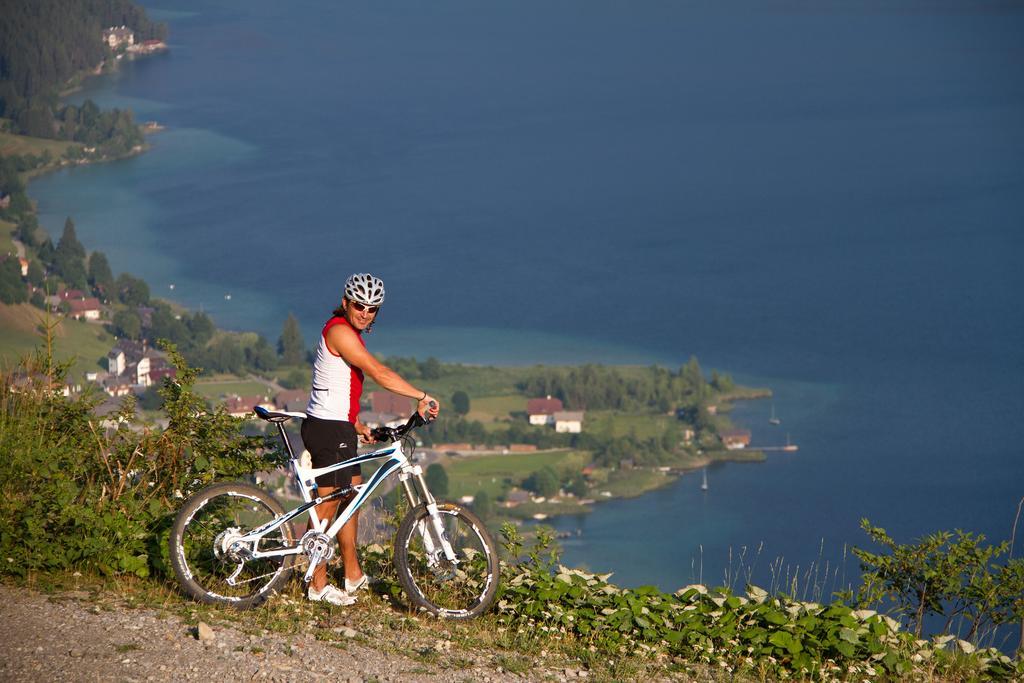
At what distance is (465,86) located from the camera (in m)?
137

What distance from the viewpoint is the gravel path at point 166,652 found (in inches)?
188

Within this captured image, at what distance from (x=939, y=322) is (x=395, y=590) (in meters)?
68.7

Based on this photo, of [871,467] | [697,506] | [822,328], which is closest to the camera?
[697,506]

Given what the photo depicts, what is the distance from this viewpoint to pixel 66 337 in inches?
1929

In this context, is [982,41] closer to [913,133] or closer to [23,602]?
[913,133]

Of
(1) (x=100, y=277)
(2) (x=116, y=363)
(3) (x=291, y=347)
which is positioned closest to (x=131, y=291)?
(1) (x=100, y=277)

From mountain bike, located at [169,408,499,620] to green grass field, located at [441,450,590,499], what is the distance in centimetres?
3147

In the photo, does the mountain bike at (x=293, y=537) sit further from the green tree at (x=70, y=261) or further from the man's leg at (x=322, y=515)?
the green tree at (x=70, y=261)

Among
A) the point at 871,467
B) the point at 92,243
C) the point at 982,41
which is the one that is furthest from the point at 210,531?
the point at 982,41

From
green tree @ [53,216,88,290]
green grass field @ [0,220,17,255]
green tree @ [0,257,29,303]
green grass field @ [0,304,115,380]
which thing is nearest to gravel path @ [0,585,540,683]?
green grass field @ [0,304,115,380]

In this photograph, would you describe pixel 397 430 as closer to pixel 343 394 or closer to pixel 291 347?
pixel 343 394

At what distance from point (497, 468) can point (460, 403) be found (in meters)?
7.25

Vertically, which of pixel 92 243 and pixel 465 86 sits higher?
pixel 465 86

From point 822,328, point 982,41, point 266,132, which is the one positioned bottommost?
point 822,328
